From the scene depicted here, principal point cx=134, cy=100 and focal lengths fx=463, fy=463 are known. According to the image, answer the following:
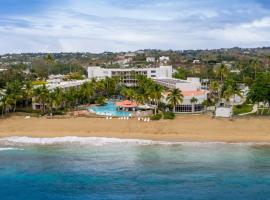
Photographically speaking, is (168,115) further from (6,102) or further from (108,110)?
(6,102)

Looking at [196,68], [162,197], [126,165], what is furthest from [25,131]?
[196,68]

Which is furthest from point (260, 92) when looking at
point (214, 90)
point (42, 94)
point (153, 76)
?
point (153, 76)

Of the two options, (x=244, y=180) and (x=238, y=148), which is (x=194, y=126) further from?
(x=244, y=180)

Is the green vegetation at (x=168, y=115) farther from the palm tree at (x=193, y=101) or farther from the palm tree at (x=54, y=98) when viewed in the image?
the palm tree at (x=54, y=98)

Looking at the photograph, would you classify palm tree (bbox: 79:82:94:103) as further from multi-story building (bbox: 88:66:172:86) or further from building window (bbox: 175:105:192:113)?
multi-story building (bbox: 88:66:172:86)

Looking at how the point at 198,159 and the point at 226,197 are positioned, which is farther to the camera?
the point at 198,159
